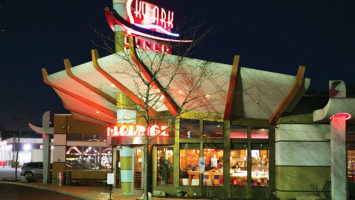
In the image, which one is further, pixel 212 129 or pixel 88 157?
pixel 88 157

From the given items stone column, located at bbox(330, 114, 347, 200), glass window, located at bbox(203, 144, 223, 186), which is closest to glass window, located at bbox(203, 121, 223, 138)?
glass window, located at bbox(203, 144, 223, 186)

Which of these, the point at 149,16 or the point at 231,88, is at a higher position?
the point at 149,16

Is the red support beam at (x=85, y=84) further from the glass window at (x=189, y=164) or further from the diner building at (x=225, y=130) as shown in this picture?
the glass window at (x=189, y=164)

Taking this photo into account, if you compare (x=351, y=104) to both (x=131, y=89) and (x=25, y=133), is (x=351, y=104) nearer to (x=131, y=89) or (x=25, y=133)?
(x=131, y=89)

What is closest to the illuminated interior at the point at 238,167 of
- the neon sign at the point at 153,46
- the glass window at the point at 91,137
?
the neon sign at the point at 153,46

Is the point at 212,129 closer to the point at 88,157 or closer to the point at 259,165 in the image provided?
the point at 259,165

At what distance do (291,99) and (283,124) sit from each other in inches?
76.9

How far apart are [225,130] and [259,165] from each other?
105 inches

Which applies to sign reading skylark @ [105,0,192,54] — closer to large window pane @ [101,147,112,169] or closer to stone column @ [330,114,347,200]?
stone column @ [330,114,347,200]

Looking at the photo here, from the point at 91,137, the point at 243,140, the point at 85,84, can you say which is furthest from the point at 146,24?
the point at 91,137

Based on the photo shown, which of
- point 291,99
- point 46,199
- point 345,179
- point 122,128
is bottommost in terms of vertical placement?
point 46,199

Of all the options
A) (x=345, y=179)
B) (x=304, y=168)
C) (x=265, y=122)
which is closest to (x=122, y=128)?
(x=265, y=122)

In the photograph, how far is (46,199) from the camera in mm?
23125

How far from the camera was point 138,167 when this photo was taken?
83.3 ft
